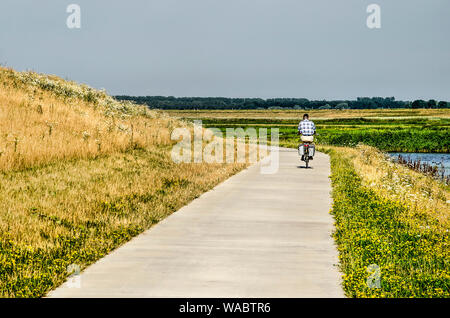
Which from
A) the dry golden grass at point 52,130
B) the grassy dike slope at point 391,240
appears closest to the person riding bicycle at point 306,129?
the grassy dike slope at point 391,240

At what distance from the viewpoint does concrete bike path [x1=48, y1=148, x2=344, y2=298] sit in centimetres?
716

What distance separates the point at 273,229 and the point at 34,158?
10629 mm

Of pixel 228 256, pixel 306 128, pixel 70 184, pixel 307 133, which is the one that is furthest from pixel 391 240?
pixel 307 133

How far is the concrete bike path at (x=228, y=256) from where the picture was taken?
7.16m

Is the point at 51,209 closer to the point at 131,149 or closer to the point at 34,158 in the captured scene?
the point at 34,158

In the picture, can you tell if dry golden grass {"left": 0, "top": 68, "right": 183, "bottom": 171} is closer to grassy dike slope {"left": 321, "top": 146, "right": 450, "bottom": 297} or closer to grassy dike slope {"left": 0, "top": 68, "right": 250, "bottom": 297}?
grassy dike slope {"left": 0, "top": 68, "right": 250, "bottom": 297}

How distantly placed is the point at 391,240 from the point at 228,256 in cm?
325

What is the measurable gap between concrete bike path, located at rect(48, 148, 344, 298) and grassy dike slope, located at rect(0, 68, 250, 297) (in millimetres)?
513

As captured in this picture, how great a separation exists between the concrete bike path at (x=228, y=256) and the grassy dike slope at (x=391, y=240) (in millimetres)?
290

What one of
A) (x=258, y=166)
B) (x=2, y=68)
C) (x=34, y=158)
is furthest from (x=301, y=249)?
(x=2, y=68)

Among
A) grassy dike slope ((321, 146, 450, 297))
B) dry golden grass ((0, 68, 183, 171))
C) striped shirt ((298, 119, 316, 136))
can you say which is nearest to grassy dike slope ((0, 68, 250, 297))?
dry golden grass ((0, 68, 183, 171))

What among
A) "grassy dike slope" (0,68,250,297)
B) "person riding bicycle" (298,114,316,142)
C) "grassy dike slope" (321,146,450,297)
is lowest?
"grassy dike slope" (321,146,450,297)

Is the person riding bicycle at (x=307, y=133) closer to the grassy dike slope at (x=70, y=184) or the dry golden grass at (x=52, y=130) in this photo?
the grassy dike slope at (x=70, y=184)

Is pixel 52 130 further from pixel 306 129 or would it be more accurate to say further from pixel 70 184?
pixel 306 129
